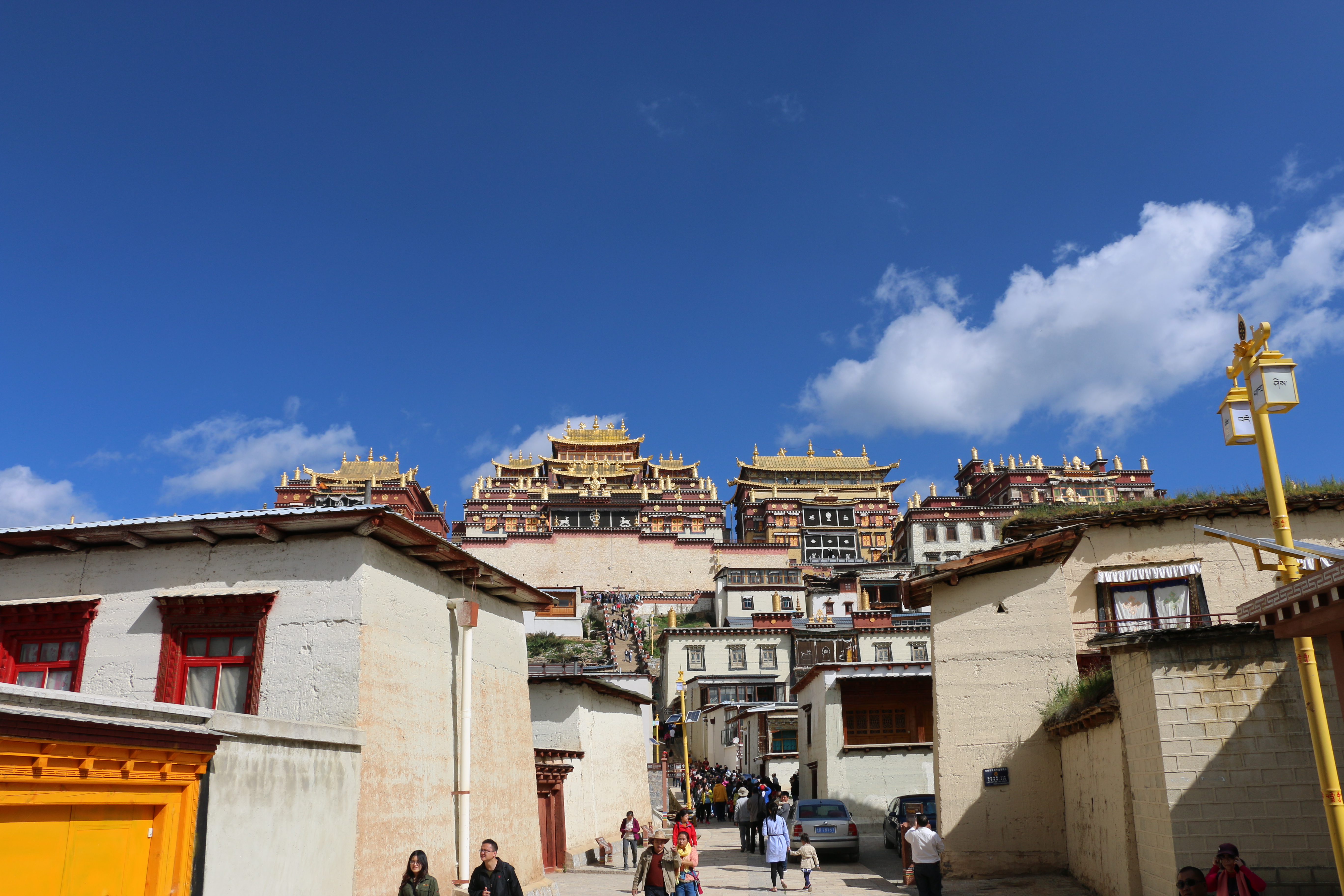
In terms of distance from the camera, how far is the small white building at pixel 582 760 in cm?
2070

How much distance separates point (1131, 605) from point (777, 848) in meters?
10.00

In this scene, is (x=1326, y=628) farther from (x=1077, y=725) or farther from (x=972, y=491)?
(x=972, y=491)

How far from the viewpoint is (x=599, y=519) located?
76.5m

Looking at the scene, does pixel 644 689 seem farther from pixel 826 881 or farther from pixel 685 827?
pixel 685 827

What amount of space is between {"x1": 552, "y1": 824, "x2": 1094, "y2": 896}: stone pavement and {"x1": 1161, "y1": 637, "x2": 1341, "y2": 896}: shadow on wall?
4.14 metres

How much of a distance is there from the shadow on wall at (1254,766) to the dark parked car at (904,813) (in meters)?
8.49

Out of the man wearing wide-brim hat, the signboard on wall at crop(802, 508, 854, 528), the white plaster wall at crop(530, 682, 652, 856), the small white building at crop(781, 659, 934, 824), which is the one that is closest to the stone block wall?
the man wearing wide-brim hat

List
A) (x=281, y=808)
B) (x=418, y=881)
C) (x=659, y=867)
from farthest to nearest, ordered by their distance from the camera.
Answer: (x=659, y=867)
(x=281, y=808)
(x=418, y=881)

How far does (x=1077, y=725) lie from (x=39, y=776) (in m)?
14.3

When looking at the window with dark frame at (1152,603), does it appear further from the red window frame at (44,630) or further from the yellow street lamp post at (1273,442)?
the red window frame at (44,630)

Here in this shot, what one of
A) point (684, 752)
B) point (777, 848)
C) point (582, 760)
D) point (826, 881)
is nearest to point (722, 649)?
point (684, 752)

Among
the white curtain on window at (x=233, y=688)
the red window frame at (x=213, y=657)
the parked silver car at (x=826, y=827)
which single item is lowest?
the parked silver car at (x=826, y=827)

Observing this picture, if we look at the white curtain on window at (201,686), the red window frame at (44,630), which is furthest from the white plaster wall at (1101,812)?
the red window frame at (44,630)

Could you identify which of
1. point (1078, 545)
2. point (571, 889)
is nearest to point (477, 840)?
point (571, 889)
